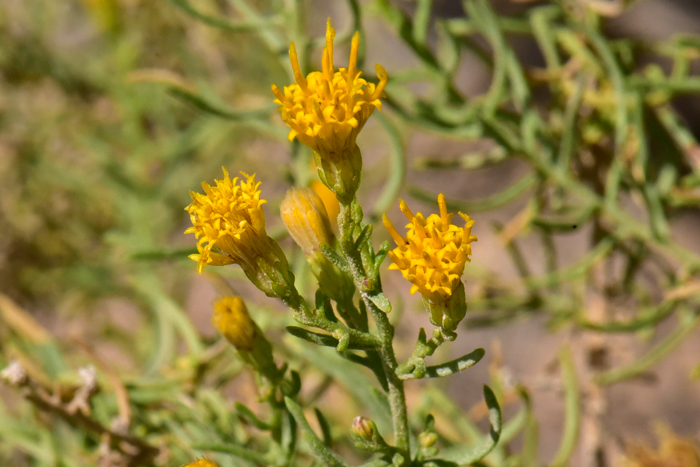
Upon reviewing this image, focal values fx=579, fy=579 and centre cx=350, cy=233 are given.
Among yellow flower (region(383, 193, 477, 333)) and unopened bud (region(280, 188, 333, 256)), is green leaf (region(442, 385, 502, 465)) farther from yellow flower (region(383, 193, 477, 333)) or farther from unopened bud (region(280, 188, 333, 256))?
unopened bud (region(280, 188, 333, 256))

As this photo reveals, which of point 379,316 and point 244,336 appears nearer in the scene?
point 379,316

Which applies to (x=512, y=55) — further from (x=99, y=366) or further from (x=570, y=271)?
(x=99, y=366)

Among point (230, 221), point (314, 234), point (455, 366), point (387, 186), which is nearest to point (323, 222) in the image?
point (314, 234)

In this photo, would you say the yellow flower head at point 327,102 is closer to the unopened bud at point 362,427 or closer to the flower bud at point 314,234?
the flower bud at point 314,234

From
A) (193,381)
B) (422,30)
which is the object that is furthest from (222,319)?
(422,30)

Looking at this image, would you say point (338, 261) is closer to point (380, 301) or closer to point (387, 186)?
point (380, 301)

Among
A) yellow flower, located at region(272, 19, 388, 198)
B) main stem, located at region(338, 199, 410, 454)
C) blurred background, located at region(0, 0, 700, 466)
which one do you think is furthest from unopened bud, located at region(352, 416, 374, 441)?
blurred background, located at region(0, 0, 700, 466)
